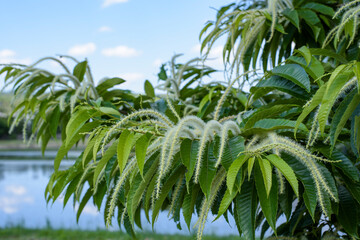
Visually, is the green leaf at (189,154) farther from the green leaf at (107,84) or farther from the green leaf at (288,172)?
the green leaf at (107,84)

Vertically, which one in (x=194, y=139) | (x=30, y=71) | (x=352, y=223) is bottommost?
(x=352, y=223)

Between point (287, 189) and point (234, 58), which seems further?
point (234, 58)

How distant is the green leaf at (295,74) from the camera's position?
74cm

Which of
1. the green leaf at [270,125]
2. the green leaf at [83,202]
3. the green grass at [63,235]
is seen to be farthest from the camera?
the green grass at [63,235]

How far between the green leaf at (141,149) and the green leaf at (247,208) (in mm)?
180

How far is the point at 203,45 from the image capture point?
1117 mm

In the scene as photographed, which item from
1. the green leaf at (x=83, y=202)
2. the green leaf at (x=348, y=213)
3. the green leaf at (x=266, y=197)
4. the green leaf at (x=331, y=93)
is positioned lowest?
the green leaf at (x=83, y=202)

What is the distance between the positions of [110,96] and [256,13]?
1.80 ft

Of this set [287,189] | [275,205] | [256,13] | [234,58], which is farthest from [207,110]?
[275,205]

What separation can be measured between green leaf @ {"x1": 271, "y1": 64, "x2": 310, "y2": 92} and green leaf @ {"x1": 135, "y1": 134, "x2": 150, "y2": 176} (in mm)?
322

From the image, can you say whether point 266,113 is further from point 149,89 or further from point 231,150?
point 149,89

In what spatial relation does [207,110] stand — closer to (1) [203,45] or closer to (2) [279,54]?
(1) [203,45]

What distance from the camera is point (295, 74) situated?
75 centimetres

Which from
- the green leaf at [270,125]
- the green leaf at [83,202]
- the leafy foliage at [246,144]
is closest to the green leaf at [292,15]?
the leafy foliage at [246,144]
